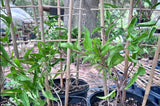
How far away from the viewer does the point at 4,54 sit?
24.5 inches

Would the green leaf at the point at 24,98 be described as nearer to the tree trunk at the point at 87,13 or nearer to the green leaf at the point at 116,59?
the green leaf at the point at 116,59

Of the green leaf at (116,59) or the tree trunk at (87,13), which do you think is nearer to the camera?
the green leaf at (116,59)

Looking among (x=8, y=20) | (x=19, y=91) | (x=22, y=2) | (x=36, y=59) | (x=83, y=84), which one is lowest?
(x=83, y=84)

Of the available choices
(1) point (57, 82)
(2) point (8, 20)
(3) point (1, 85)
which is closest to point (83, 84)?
(1) point (57, 82)

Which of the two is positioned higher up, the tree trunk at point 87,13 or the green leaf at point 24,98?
the tree trunk at point 87,13

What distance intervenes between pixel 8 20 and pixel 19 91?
0.34 meters

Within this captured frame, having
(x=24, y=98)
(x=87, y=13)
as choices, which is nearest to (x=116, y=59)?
(x=24, y=98)

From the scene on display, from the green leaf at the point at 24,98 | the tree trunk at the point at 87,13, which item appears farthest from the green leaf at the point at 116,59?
the tree trunk at the point at 87,13

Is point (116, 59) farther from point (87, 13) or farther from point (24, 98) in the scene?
point (87, 13)

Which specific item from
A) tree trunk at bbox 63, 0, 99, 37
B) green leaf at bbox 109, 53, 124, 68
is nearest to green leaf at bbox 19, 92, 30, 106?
green leaf at bbox 109, 53, 124, 68

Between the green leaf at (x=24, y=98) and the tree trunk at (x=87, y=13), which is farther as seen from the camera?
the tree trunk at (x=87, y=13)

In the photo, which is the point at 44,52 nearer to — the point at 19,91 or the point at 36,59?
the point at 36,59

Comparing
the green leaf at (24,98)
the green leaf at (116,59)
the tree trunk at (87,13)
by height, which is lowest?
the green leaf at (24,98)

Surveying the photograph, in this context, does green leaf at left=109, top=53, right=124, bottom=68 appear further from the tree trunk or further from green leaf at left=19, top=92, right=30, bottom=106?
the tree trunk
